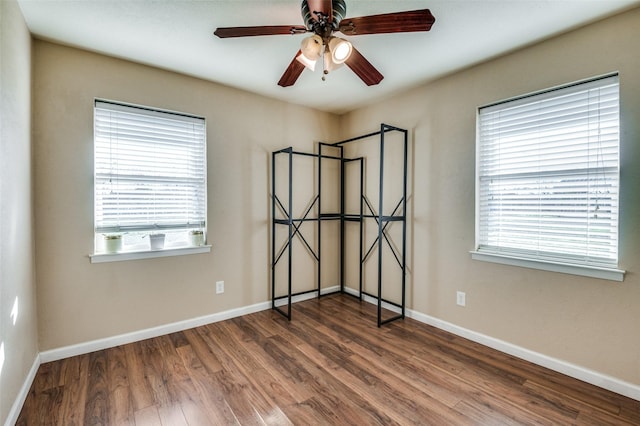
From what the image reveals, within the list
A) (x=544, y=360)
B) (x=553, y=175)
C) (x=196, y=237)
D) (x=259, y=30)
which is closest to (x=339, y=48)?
(x=259, y=30)

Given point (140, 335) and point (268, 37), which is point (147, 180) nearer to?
point (140, 335)

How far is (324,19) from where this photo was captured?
1.56 meters

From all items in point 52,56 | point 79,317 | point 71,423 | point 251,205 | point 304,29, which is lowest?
point 71,423

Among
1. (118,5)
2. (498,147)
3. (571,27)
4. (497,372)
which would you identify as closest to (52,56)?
(118,5)

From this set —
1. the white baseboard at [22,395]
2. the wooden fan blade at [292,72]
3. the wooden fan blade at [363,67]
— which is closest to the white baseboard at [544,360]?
the wooden fan blade at [363,67]

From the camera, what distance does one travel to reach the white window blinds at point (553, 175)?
80.7 inches

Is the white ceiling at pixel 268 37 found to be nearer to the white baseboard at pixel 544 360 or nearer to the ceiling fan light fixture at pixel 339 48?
the ceiling fan light fixture at pixel 339 48

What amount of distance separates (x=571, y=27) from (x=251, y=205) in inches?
119

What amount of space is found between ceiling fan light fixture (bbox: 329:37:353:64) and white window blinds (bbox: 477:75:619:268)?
1.63 m

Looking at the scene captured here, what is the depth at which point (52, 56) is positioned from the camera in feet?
7.62

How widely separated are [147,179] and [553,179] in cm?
330

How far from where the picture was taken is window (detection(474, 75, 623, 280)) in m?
2.05

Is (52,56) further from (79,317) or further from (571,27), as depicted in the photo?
(571,27)

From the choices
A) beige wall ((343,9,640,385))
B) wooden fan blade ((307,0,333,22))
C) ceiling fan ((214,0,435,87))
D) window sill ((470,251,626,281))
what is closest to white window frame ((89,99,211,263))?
ceiling fan ((214,0,435,87))
